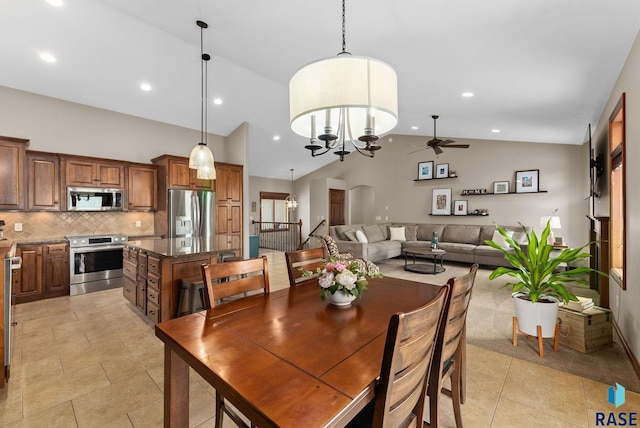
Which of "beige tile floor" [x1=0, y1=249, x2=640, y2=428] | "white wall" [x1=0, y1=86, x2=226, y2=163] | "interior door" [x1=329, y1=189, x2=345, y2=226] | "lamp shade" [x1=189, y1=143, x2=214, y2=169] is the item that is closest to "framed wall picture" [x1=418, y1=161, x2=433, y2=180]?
"interior door" [x1=329, y1=189, x2=345, y2=226]

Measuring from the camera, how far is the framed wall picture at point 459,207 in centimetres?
746

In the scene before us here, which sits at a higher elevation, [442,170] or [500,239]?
[442,170]

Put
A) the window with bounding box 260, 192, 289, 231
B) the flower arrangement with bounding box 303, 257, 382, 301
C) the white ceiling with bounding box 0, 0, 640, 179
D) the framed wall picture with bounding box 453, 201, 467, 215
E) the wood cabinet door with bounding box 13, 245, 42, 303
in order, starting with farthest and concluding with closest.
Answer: the window with bounding box 260, 192, 289, 231, the framed wall picture with bounding box 453, 201, 467, 215, the wood cabinet door with bounding box 13, 245, 42, 303, the white ceiling with bounding box 0, 0, 640, 179, the flower arrangement with bounding box 303, 257, 382, 301

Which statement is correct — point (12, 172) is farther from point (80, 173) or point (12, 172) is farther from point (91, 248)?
point (91, 248)

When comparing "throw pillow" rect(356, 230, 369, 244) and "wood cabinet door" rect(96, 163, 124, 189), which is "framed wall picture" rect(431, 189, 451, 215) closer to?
"throw pillow" rect(356, 230, 369, 244)

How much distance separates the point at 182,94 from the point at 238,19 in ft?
7.99

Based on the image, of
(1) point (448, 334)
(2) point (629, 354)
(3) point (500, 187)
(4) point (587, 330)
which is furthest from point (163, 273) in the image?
(3) point (500, 187)

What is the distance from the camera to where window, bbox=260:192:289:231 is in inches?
422

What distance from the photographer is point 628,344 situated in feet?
8.10

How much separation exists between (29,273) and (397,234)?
7.24 m

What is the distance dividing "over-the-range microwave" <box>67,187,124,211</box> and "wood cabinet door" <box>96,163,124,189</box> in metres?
0.11

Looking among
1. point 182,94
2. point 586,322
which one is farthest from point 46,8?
point 586,322

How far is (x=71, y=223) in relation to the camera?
4.79 m

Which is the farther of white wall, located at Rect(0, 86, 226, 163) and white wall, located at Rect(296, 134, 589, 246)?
white wall, located at Rect(296, 134, 589, 246)
